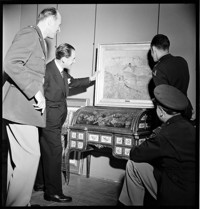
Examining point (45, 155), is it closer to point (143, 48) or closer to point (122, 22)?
point (143, 48)

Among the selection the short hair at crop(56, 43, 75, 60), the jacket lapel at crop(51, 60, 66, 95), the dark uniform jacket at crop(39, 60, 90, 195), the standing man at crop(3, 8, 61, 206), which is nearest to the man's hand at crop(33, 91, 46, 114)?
the standing man at crop(3, 8, 61, 206)

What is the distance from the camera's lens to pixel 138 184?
2.21m

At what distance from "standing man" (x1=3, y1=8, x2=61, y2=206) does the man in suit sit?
2.08ft

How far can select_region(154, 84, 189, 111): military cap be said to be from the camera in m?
2.09

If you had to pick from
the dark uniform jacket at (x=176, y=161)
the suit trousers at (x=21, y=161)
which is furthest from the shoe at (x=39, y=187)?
the dark uniform jacket at (x=176, y=161)

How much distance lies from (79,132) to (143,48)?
1.43m

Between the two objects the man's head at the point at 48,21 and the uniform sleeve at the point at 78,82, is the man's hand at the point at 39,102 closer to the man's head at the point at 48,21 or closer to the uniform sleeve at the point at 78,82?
the man's head at the point at 48,21

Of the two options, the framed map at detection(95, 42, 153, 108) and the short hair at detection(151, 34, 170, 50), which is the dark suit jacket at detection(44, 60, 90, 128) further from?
the short hair at detection(151, 34, 170, 50)

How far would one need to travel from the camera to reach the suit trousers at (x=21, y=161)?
221 centimetres

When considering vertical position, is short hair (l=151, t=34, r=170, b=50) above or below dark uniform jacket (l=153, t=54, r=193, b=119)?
above

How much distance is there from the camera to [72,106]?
3965 millimetres

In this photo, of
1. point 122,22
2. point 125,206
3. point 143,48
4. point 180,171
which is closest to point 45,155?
point 125,206

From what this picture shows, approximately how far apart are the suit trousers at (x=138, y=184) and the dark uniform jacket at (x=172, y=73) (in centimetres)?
113

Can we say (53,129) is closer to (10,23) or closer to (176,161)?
(176,161)
